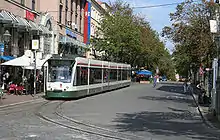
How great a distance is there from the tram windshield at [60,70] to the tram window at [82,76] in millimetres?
829

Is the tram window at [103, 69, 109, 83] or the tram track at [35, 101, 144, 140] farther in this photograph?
the tram window at [103, 69, 109, 83]

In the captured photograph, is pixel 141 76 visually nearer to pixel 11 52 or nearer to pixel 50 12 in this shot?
pixel 50 12

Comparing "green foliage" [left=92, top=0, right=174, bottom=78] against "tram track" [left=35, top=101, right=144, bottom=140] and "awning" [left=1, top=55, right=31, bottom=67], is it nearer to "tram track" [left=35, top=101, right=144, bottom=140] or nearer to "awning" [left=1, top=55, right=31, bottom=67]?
"awning" [left=1, top=55, right=31, bottom=67]

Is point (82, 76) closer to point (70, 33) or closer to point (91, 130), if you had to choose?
point (91, 130)

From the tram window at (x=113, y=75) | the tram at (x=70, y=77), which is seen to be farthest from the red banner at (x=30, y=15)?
the tram at (x=70, y=77)

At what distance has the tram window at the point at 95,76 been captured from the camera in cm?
2880

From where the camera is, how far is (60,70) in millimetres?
24484

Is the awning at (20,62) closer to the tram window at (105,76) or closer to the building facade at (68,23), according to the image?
the tram window at (105,76)

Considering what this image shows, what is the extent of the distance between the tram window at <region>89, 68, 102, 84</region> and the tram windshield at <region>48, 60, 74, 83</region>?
4.23 metres

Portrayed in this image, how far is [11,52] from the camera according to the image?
109 feet

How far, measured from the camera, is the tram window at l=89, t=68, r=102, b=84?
28798mm

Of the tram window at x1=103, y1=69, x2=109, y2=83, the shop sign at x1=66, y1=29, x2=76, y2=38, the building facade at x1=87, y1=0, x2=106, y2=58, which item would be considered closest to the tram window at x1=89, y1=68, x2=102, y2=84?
the tram window at x1=103, y1=69, x2=109, y2=83

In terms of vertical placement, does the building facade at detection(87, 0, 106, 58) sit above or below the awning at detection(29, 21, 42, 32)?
above

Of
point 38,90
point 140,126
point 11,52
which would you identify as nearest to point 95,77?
point 38,90
